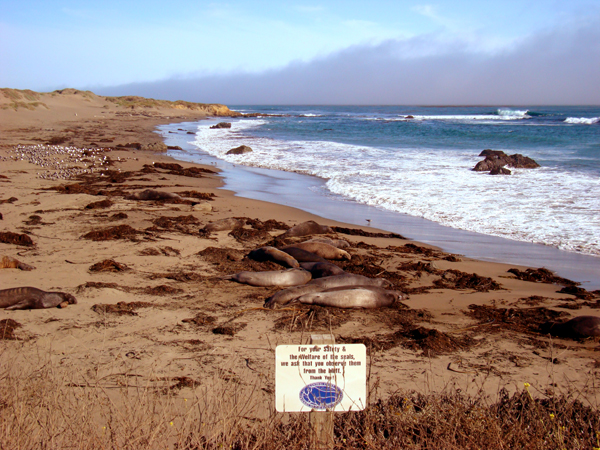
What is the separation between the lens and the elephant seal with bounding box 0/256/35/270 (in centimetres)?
586

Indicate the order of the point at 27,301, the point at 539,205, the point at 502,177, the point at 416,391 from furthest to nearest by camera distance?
1. the point at 502,177
2. the point at 539,205
3. the point at 27,301
4. the point at 416,391

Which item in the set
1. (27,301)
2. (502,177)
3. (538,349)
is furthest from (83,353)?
(502,177)

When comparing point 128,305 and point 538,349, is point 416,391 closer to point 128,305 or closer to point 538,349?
point 538,349

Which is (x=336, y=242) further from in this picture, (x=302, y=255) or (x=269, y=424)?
(x=269, y=424)

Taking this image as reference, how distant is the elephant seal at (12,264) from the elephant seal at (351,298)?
3608 mm

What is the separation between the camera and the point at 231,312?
195 inches

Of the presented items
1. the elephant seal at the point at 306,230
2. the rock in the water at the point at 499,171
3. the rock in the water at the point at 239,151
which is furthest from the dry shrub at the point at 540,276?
the rock in the water at the point at 239,151

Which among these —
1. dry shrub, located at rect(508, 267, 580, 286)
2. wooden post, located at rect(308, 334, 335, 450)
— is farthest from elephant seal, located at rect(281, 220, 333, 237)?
wooden post, located at rect(308, 334, 335, 450)

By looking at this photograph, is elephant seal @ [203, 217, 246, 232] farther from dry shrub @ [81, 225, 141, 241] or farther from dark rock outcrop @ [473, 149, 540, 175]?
dark rock outcrop @ [473, 149, 540, 175]

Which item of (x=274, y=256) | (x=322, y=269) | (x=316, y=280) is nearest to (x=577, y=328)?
(x=316, y=280)

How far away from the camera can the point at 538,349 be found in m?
4.25

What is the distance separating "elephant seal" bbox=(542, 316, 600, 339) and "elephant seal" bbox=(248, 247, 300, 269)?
324cm

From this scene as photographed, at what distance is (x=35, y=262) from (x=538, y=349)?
6.25 meters

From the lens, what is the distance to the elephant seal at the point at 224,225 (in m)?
8.23
